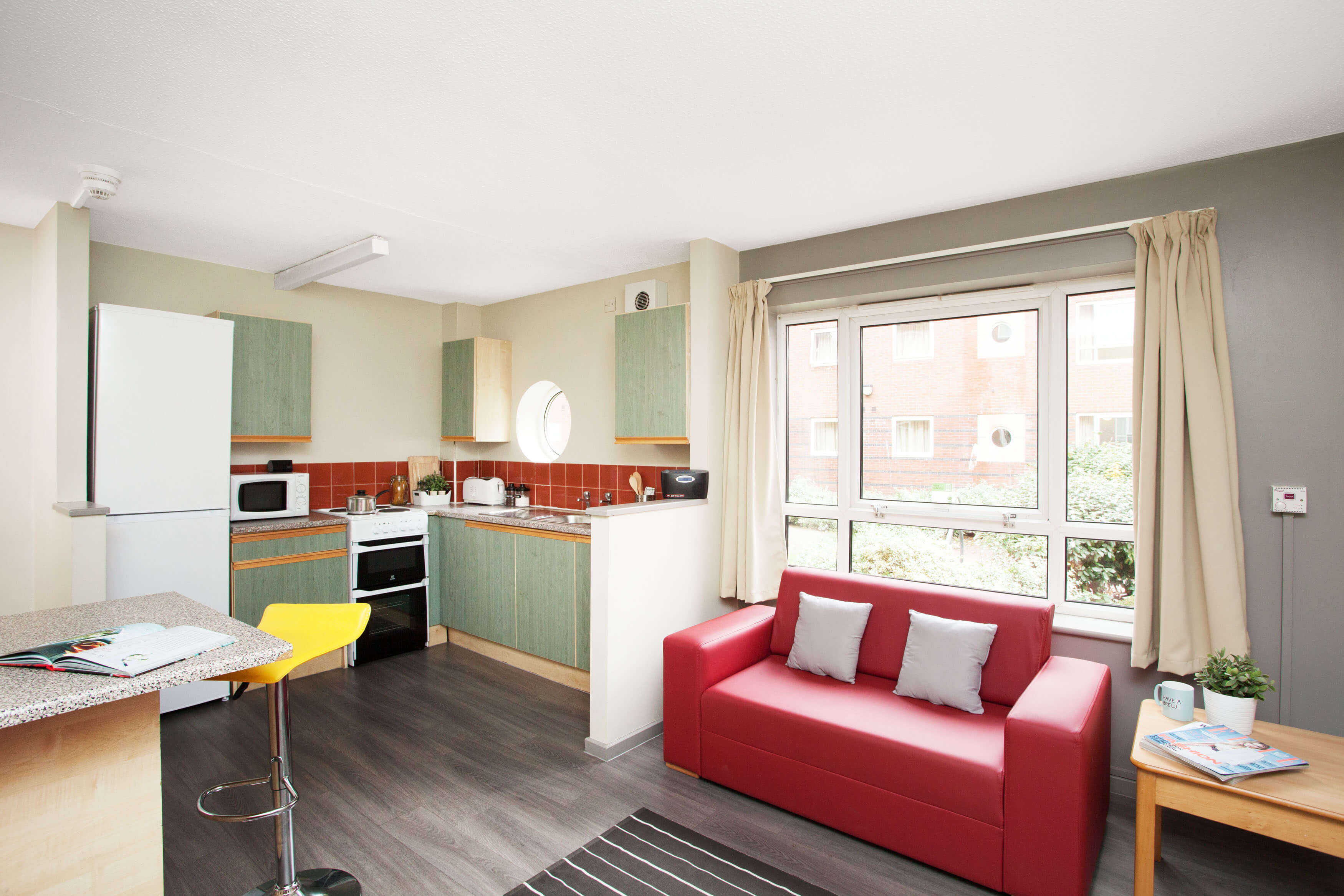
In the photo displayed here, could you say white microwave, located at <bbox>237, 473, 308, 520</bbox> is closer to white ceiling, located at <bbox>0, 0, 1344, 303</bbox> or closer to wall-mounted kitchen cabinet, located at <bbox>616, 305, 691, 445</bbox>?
white ceiling, located at <bbox>0, 0, 1344, 303</bbox>

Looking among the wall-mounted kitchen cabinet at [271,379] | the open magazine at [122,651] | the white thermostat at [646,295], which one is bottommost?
the open magazine at [122,651]

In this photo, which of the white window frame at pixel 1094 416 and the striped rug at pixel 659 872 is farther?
the white window frame at pixel 1094 416

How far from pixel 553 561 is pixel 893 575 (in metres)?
1.93

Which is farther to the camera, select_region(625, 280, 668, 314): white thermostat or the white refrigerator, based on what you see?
select_region(625, 280, 668, 314): white thermostat

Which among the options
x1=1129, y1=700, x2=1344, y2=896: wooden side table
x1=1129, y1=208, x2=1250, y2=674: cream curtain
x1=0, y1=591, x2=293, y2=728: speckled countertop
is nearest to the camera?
x1=0, y1=591, x2=293, y2=728: speckled countertop

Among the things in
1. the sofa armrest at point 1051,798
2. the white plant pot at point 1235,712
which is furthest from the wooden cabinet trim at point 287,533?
the white plant pot at point 1235,712

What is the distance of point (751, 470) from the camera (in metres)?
3.49

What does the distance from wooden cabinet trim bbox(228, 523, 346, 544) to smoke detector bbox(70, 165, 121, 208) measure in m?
1.81

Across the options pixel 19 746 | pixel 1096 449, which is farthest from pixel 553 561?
pixel 1096 449

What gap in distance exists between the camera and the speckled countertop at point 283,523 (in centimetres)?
368

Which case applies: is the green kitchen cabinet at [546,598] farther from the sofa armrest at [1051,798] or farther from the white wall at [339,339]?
the sofa armrest at [1051,798]

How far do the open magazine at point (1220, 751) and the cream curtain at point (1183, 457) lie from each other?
1.67 ft

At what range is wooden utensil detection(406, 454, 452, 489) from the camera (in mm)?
5020

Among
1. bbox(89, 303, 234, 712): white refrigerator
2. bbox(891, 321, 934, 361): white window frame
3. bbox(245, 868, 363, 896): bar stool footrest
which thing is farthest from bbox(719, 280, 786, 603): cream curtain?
bbox(89, 303, 234, 712): white refrigerator
